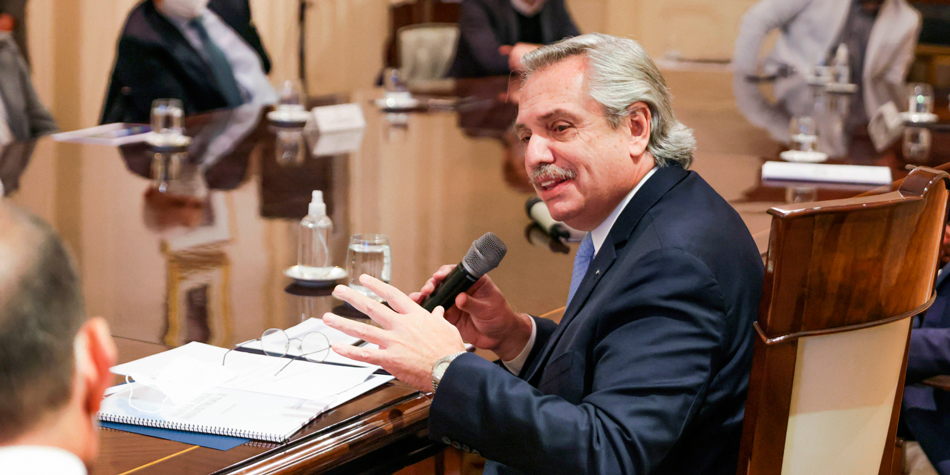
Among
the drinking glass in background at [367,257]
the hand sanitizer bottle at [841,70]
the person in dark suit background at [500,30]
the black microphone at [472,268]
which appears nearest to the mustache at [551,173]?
the black microphone at [472,268]

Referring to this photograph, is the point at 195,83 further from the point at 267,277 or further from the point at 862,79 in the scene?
the point at 862,79

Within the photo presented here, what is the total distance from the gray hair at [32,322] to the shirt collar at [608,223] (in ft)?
2.89

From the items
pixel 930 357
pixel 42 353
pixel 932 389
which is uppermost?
pixel 42 353

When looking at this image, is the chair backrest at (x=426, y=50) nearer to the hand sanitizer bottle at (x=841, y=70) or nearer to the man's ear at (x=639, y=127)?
the hand sanitizer bottle at (x=841, y=70)

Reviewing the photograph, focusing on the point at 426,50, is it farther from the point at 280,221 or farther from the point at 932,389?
the point at 932,389

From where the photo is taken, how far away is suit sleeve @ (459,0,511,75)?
5246 mm

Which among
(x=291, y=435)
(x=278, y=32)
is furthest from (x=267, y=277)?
(x=278, y=32)

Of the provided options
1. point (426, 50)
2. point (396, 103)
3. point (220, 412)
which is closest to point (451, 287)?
point (220, 412)

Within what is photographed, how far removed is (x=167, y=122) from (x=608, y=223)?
216cm

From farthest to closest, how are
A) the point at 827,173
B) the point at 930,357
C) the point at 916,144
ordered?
the point at 916,144
the point at 827,173
the point at 930,357

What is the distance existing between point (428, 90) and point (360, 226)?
2.81 metres

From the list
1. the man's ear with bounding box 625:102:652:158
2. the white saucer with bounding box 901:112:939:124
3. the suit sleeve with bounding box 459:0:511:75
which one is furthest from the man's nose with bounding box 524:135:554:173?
the suit sleeve with bounding box 459:0:511:75

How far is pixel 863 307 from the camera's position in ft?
3.63

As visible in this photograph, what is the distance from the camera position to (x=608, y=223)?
1.36 meters
